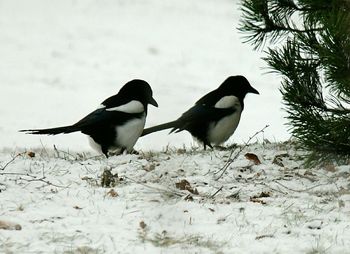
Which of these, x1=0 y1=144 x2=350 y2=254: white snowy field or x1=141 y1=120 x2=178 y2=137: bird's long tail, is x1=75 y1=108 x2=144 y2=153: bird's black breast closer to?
x1=141 y1=120 x2=178 y2=137: bird's long tail

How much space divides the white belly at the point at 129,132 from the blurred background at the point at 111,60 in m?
2.53

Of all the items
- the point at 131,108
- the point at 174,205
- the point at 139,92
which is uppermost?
the point at 139,92

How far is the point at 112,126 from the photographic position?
8.20 metres

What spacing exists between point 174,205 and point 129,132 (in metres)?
2.46

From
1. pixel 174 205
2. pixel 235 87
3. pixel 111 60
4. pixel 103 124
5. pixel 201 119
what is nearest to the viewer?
pixel 174 205

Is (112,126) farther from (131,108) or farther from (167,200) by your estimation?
(167,200)

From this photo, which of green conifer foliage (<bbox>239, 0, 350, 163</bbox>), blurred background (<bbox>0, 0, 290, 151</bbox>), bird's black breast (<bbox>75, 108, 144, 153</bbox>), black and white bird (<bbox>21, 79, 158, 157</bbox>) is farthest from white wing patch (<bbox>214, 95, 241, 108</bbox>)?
blurred background (<bbox>0, 0, 290, 151</bbox>)

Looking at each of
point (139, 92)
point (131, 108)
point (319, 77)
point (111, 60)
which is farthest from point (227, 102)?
point (111, 60)

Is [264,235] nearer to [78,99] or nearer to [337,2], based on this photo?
[337,2]

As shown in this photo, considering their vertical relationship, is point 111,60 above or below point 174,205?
above

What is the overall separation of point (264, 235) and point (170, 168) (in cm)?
199

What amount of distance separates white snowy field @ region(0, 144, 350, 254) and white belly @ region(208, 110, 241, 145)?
1.10m

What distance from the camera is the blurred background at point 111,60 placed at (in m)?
13.5

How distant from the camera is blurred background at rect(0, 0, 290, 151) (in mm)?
13547
